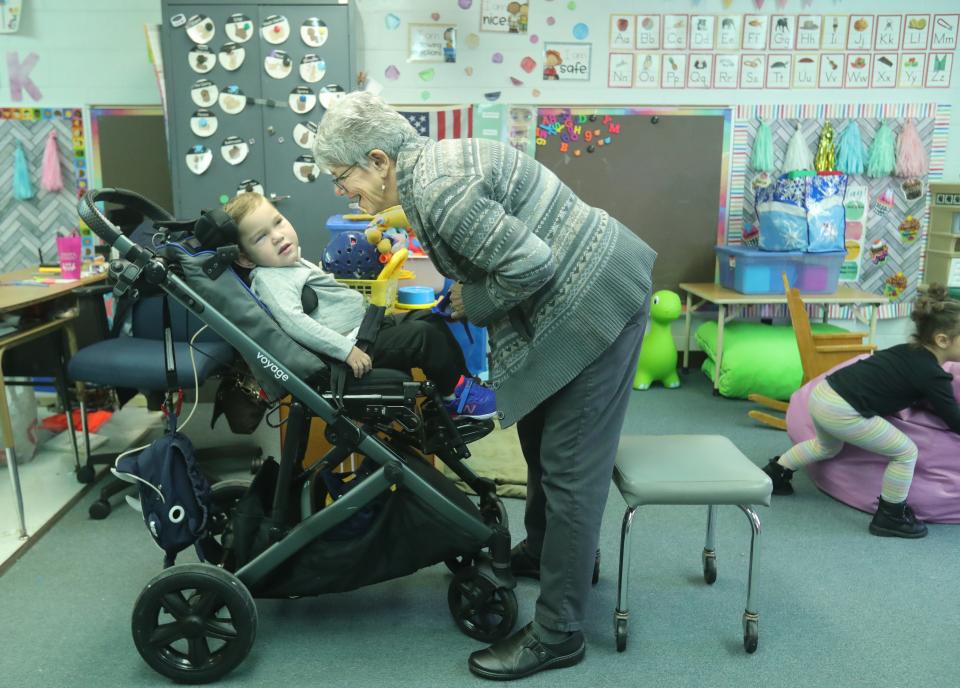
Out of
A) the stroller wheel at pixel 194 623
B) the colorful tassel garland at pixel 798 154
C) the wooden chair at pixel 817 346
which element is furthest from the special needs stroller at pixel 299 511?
the colorful tassel garland at pixel 798 154

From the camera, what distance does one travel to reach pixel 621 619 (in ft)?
6.38

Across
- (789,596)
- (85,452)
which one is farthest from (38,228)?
(789,596)

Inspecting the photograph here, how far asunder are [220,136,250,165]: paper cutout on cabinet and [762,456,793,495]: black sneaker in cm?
289

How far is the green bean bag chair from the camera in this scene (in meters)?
3.99

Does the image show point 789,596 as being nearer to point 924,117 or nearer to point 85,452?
point 85,452

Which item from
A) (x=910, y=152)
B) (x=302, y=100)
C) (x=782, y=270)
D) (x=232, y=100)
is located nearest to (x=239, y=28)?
(x=232, y=100)

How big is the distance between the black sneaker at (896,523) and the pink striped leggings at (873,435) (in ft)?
0.09

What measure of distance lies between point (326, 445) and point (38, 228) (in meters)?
2.63

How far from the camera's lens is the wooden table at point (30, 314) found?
2428mm

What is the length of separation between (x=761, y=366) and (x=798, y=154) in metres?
1.33

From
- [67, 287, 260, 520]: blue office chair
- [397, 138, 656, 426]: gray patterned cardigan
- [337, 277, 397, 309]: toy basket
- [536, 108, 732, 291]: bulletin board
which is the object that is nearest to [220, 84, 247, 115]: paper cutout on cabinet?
[67, 287, 260, 520]: blue office chair

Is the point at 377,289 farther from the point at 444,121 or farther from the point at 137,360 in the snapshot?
the point at 444,121

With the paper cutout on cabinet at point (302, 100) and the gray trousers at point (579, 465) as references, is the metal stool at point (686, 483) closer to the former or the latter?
the gray trousers at point (579, 465)

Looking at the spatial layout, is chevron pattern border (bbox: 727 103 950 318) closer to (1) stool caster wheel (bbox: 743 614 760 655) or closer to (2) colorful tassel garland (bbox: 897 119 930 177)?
(2) colorful tassel garland (bbox: 897 119 930 177)
